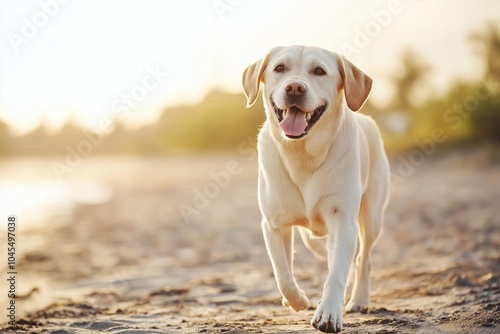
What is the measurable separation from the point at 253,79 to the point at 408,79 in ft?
97.8

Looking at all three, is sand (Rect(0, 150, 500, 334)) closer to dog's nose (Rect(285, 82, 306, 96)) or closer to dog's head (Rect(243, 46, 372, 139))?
dog's head (Rect(243, 46, 372, 139))

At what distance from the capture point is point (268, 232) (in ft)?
17.0

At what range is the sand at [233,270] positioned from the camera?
5023 millimetres

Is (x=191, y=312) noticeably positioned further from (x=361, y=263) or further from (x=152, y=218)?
(x=152, y=218)

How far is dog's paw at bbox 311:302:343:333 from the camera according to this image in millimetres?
4191

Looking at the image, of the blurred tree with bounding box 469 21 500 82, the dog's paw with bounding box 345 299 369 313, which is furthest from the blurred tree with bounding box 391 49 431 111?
the dog's paw with bounding box 345 299 369 313

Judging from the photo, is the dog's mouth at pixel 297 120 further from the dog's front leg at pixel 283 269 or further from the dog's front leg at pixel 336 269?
the dog's front leg at pixel 283 269

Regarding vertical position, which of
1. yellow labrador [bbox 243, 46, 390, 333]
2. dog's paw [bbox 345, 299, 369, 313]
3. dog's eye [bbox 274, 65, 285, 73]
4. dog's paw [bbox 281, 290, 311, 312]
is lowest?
dog's paw [bbox 281, 290, 311, 312]

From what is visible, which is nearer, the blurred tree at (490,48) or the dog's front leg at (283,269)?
the dog's front leg at (283,269)

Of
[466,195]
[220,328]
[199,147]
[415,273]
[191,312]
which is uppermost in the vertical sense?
[199,147]

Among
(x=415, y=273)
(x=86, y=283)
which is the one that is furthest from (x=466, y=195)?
(x=86, y=283)

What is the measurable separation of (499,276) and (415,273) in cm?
114

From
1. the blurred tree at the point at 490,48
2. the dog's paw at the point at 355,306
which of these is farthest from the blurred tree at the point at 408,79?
the dog's paw at the point at 355,306

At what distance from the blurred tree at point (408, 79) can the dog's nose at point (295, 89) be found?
96.4 feet
